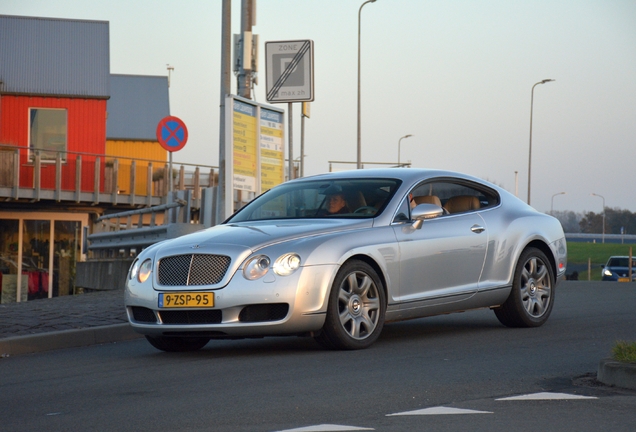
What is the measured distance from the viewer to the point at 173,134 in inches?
834

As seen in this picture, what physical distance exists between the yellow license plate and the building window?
87.2 feet

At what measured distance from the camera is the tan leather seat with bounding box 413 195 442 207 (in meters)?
9.53

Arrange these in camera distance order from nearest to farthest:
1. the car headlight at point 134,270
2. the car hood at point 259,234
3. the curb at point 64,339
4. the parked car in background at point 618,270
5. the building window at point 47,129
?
1. the car hood at point 259,234
2. the car headlight at point 134,270
3. the curb at point 64,339
4. the building window at point 47,129
5. the parked car in background at point 618,270

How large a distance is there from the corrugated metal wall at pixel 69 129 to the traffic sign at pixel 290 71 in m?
18.5

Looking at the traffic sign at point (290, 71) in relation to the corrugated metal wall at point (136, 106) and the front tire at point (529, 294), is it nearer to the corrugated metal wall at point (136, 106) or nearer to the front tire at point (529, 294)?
the front tire at point (529, 294)

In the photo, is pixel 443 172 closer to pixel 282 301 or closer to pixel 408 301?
pixel 408 301

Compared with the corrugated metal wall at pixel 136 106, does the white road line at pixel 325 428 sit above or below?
below

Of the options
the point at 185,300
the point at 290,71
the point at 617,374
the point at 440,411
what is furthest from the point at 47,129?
the point at 440,411

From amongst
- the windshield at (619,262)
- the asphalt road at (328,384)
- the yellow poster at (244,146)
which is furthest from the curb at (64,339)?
the windshield at (619,262)

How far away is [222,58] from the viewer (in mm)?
15797

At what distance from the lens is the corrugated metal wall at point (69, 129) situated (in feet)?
→ 106

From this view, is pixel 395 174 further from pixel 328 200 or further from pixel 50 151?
pixel 50 151

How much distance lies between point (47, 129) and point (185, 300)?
2739 cm

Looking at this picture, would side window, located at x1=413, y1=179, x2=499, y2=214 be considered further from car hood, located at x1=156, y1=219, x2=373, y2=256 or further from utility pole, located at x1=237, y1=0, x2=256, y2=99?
utility pole, located at x1=237, y1=0, x2=256, y2=99
